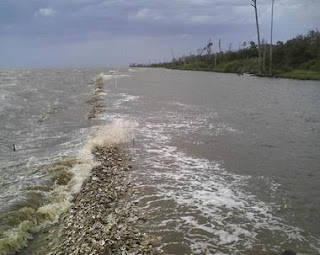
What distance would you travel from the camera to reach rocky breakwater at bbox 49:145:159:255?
9.62 metres

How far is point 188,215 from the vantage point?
471 inches

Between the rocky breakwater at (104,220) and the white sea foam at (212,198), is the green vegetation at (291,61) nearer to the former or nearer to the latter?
the white sea foam at (212,198)

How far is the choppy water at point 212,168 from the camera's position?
1066 cm

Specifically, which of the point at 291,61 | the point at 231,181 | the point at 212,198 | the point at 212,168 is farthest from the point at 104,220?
the point at 291,61

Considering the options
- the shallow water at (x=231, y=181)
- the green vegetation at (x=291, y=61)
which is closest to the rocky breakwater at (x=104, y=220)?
the shallow water at (x=231, y=181)

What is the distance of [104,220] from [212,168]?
7.02m

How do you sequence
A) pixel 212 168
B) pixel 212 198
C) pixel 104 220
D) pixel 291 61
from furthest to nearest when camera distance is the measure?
pixel 291 61
pixel 212 168
pixel 212 198
pixel 104 220

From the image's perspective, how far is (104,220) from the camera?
37.1 feet

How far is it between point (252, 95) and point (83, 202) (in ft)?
116

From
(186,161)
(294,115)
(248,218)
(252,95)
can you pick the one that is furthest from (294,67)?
(248,218)

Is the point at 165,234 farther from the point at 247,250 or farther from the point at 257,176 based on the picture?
the point at 257,176

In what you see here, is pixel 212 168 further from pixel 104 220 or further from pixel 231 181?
pixel 104 220

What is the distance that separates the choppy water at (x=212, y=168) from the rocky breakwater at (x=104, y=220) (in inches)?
22.8

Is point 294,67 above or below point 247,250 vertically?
above
